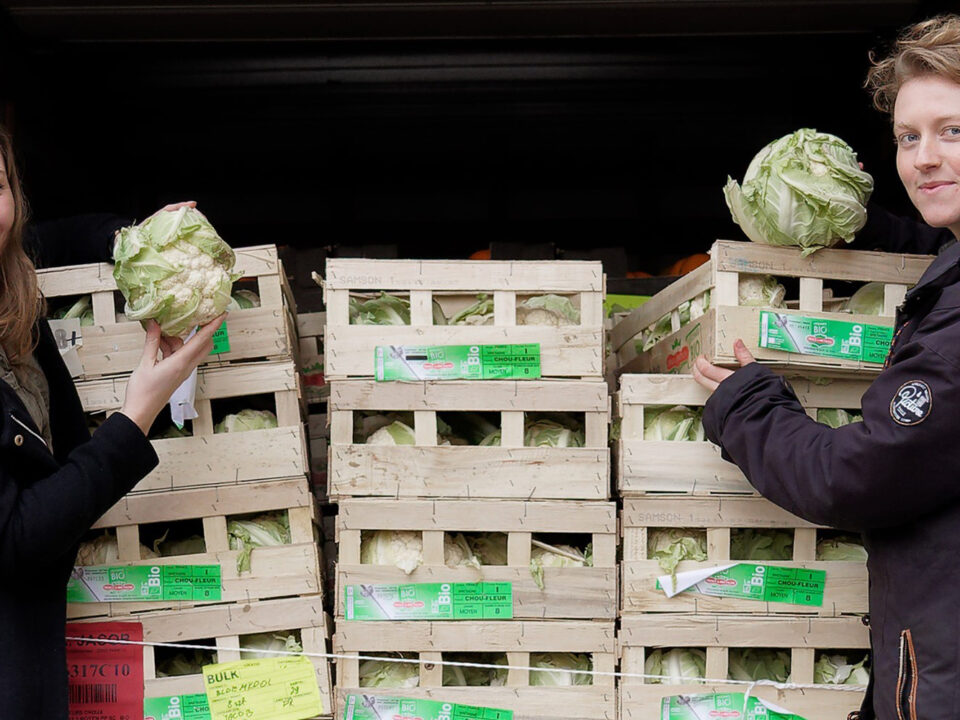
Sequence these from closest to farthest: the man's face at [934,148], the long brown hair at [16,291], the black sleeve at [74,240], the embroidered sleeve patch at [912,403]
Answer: the embroidered sleeve patch at [912,403], the man's face at [934,148], the long brown hair at [16,291], the black sleeve at [74,240]

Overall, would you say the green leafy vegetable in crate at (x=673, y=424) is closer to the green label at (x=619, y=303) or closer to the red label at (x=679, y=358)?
the red label at (x=679, y=358)

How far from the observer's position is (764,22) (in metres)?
4.18

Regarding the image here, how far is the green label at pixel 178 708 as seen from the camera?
9.04 ft

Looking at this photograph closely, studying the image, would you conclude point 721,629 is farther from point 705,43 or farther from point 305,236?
point 305,236

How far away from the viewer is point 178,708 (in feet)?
9.05

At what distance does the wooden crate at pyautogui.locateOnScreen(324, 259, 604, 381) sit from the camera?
278cm

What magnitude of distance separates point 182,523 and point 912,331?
214 cm

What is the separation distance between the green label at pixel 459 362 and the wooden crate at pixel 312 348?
0.83 meters

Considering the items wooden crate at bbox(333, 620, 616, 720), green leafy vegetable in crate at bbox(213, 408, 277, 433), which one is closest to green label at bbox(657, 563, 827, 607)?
wooden crate at bbox(333, 620, 616, 720)

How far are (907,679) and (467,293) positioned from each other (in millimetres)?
1501

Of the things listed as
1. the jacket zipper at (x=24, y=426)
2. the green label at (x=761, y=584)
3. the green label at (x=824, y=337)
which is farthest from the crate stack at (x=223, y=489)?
the green label at (x=824, y=337)

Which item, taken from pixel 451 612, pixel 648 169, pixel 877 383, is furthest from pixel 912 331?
pixel 648 169

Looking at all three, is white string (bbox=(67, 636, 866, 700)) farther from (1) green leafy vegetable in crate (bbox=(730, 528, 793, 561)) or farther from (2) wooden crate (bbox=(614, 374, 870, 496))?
(2) wooden crate (bbox=(614, 374, 870, 496))

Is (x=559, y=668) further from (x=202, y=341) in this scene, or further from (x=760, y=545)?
(x=202, y=341)
